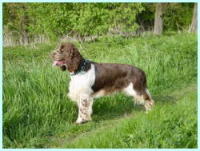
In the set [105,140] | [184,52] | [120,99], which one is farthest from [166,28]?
[105,140]

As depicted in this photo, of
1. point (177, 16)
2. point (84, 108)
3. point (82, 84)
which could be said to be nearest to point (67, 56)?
point (82, 84)

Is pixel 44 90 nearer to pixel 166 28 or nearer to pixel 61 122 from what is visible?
pixel 61 122

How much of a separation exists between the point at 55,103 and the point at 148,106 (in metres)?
1.75

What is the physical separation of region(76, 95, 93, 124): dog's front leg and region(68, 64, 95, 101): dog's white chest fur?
7cm

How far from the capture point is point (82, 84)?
9039 mm

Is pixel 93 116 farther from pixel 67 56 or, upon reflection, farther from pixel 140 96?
pixel 67 56

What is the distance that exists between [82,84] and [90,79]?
0.17 m

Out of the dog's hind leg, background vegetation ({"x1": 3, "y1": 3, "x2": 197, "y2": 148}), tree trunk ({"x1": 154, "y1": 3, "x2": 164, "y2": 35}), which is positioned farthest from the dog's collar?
tree trunk ({"x1": 154, "y1": 3, "x2": 164, "y2": 35})

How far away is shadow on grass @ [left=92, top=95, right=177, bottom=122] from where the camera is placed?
978 centimetres

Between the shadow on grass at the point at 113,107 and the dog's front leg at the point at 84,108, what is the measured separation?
334 millimetres

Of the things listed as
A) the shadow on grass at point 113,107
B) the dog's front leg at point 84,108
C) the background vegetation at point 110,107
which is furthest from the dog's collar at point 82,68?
the shadow on grass at point 113,107

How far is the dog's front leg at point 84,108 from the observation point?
9141 mm

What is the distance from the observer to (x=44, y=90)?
31.3 ft

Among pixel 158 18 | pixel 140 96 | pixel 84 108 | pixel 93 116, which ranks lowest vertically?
pixel 158 18
